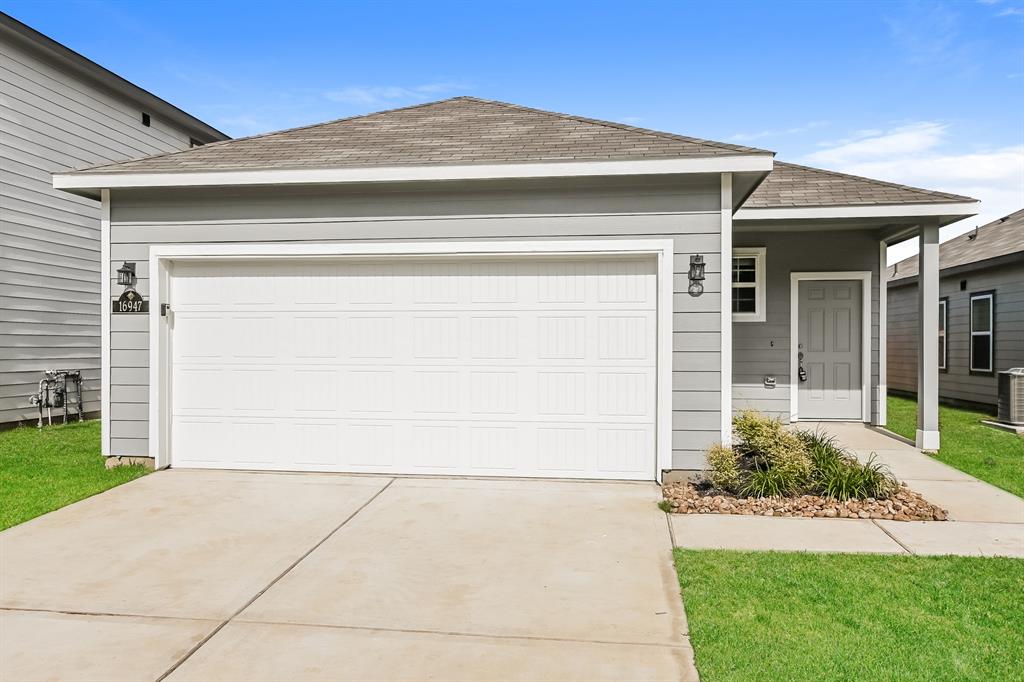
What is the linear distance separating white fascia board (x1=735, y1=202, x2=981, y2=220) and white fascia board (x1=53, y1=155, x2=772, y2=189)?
2.66 metres

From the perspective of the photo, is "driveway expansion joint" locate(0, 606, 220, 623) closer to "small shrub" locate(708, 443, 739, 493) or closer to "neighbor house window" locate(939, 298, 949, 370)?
"small shrub" locate(708, 443, 739, 493)

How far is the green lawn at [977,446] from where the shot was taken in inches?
254

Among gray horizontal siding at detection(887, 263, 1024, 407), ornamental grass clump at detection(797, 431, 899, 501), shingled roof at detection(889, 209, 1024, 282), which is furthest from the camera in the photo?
shingled roof at detection(889, 209, 1024, 282)

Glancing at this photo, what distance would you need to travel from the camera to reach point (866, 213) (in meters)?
7.93

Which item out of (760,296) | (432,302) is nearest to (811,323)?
(760,296)

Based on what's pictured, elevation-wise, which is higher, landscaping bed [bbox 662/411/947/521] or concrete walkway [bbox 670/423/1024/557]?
landscaping bed [bbox 662/411/947/521]

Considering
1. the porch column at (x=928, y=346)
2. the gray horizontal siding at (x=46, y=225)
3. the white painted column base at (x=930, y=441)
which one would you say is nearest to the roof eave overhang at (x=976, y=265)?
the porch column at (x=928, y=346)

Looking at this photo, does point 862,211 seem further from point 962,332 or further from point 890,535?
point 962,332

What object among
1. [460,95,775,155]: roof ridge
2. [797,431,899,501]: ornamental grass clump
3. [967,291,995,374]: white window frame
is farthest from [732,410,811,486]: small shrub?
[967,291,995,374]: white window frame

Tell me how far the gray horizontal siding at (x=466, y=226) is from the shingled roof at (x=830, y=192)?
279 centimetres

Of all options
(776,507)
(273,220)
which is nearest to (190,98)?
(273,220)

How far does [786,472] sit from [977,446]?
14.2 ft

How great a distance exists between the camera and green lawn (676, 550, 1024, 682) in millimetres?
2719

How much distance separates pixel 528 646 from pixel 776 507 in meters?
3.01
